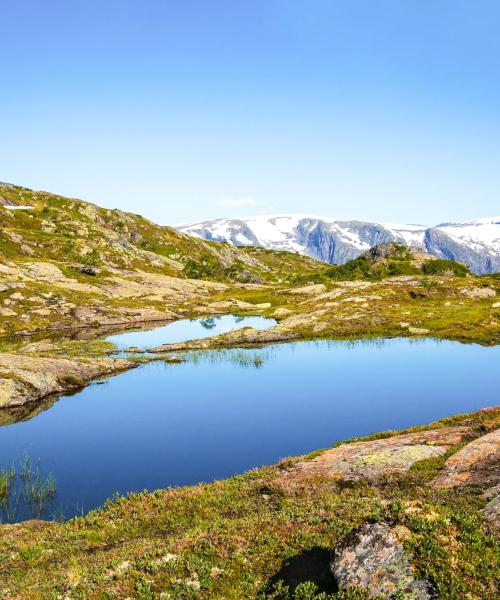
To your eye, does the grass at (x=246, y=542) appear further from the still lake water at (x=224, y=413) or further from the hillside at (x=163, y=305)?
the hillside at (x=163, y=305)

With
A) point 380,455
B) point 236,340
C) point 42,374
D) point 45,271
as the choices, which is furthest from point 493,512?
point 45,271

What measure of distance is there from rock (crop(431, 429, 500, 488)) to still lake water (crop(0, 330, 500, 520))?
49.0 ft

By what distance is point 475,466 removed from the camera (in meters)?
21.2

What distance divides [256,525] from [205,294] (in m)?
138

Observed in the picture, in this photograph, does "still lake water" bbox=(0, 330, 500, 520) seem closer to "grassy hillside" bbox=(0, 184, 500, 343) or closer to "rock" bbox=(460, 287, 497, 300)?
"grassy hillside" bbox=(0, 184, 500, 343)

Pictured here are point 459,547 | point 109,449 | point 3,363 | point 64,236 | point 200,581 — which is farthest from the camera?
point 64,236

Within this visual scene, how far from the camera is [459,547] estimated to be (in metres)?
12.1

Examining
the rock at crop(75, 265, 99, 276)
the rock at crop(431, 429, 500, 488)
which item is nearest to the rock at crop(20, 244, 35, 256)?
the rock at crop(75, 265, 99, 276)

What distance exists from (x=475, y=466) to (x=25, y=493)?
2787 centimetres

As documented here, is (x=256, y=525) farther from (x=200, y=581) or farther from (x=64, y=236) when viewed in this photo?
(x=64, y=236)

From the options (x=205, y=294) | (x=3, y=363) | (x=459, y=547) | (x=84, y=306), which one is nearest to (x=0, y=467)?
(x=3, y=363)

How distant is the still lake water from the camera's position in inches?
1332

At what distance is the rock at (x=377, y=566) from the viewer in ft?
36.2

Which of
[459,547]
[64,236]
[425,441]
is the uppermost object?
[64,236]
